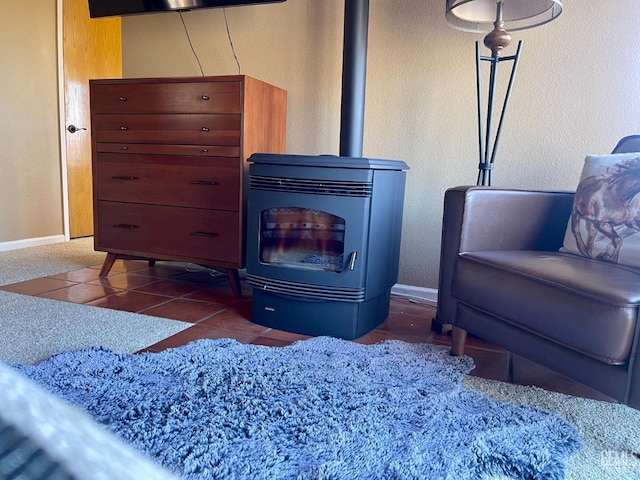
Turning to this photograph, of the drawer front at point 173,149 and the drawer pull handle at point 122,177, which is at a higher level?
the drawer front at point 173,149

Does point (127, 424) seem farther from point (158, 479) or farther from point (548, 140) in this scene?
point (548, 140)

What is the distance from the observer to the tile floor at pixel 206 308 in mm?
1683

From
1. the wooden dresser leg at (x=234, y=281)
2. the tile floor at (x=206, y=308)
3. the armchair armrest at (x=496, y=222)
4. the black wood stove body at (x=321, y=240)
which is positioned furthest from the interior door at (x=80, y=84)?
the armchair armrest at (x=496, y=222)

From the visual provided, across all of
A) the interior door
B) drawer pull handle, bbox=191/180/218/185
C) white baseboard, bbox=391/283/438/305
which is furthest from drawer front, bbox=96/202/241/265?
the interior door

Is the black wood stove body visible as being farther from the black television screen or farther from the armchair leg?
the black television screen

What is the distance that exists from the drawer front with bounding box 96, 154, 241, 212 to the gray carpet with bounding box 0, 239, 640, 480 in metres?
0.66

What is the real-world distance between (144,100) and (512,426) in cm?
224

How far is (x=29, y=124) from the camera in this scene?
363 centimetres

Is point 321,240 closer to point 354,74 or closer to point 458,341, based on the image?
point 458,341

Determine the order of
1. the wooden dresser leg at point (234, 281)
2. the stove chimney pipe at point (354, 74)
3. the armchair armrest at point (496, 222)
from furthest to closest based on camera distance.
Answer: the wooden dresser leg at point (234, 281) < the stove chimney pipe at point (354, 74) < the armchair armrest at point (496, 222)

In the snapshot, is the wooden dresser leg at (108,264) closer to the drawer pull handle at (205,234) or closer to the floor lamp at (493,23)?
the drawer pull handle at (205,234)

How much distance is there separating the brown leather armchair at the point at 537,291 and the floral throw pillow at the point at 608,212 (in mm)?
68

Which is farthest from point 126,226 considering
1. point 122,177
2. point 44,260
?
point 44,260

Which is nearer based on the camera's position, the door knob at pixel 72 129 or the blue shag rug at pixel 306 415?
the blue shag rug at pixel 306 415
